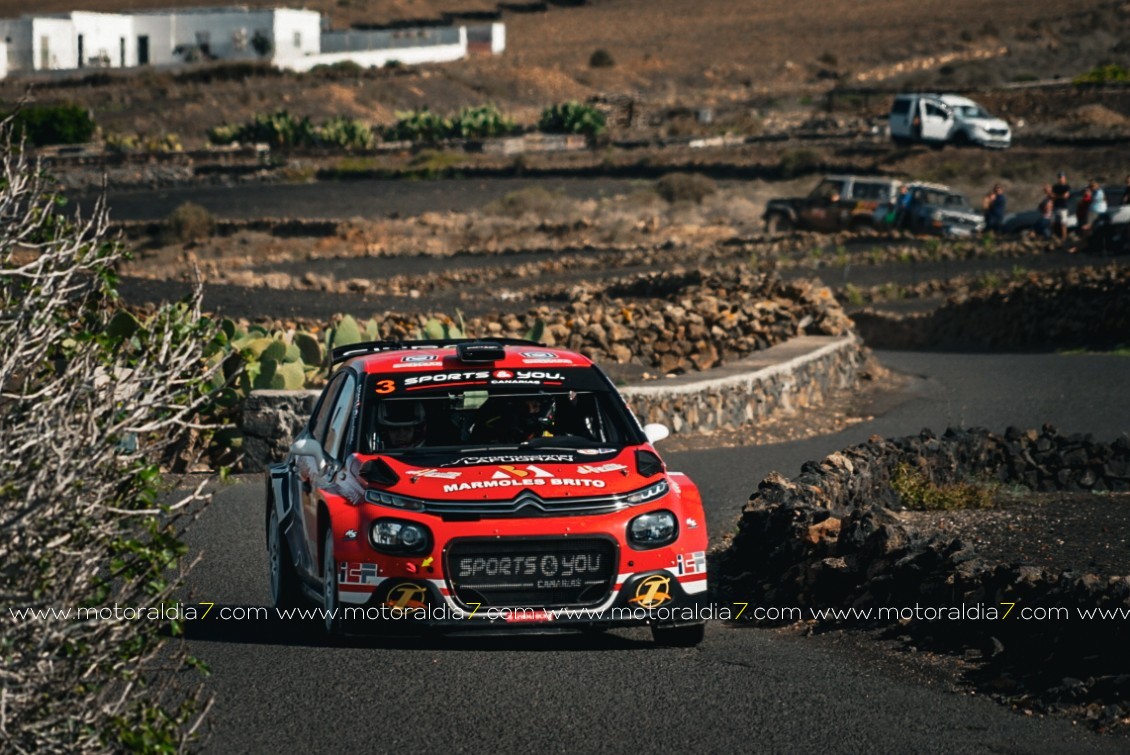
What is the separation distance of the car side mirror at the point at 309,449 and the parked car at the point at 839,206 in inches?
1391

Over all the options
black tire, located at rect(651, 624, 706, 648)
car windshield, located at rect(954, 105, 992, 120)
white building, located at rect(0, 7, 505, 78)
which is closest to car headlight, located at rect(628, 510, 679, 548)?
black tire, located at rect(651, 624, 706, 648)

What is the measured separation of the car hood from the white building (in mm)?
96497

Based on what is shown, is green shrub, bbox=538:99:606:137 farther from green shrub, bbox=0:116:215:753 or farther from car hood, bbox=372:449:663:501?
green shrub, bbox=0:116:215:753

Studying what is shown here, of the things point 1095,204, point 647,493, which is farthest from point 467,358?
point 1095,204

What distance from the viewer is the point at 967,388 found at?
24.1 meters

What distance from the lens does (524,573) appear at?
912cm

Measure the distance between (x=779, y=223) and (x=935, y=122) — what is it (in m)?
19.3

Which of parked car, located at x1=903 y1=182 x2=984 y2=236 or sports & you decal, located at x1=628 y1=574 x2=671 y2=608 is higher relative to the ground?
sports & you decal, located at x1=628 y1=574 x2=671 y2=608

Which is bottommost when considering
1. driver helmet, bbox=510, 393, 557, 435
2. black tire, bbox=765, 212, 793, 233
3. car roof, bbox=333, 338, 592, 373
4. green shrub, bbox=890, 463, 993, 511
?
black tire, bbox=765, 212, 793, 233

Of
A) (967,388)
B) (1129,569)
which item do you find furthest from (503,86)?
(1129,569)

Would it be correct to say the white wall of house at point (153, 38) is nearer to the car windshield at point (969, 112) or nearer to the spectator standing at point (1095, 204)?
the car windshield at point (969, 112)

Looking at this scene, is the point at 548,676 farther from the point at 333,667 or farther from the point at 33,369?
the point at 33,369

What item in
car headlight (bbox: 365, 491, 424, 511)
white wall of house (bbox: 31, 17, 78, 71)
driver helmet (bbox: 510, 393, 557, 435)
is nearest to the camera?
Result: car headlight (bbox: 365, 491, 424, 511)

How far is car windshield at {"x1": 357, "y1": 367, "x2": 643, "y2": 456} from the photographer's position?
1001cm
